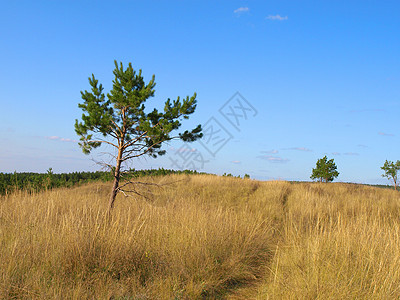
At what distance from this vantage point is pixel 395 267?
3.89 m

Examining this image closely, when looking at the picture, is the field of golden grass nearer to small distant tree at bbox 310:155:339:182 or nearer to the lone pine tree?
the lone pine tree

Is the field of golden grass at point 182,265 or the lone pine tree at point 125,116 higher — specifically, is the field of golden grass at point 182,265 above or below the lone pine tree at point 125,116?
below

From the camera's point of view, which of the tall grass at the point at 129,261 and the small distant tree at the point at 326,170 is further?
the small distant tree at the point at 326,170

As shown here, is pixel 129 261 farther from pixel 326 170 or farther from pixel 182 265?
pixel 326 170

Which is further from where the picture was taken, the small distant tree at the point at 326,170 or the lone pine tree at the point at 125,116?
the small distant tree at the point at 326,170

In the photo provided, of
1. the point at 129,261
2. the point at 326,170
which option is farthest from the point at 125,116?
the point at 326,170

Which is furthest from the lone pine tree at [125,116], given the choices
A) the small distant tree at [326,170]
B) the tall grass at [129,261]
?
the small distant tree at [326,170]

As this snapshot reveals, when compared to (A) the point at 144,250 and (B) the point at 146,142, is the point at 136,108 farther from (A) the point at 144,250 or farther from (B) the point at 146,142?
(A) the point at 144,250

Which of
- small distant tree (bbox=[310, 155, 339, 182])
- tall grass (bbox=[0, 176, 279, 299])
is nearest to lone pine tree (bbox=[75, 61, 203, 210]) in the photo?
tall grass (bbox=[0, 176, 279, 299])

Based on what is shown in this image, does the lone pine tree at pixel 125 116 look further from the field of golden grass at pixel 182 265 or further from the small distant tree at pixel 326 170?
the small distant tree at pixel 326 170

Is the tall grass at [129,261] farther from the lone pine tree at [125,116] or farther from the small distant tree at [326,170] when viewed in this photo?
the small distant tree at [326,170]

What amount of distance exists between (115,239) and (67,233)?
0.84m

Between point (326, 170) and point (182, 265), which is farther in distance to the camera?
point (326, 170)

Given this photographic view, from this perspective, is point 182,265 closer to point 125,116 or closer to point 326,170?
point 125,116
